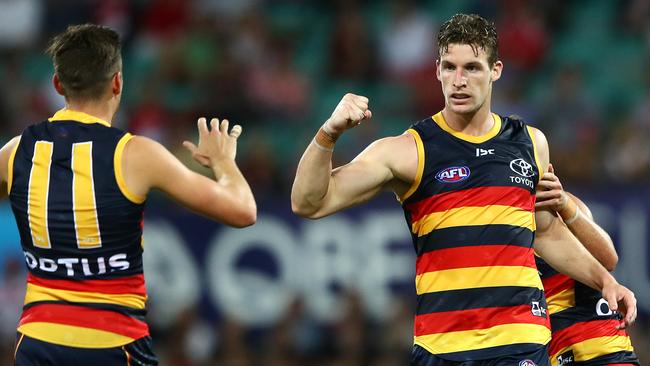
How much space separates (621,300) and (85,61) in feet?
10.6

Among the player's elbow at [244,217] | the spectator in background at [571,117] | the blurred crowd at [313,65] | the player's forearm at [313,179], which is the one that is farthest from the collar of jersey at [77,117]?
the spectator in background at [571,117]

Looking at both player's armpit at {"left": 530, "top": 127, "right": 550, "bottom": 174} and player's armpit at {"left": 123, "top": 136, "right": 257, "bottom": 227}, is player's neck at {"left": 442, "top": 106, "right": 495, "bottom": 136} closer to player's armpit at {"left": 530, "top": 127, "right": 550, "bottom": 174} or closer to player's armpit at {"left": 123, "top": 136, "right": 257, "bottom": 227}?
player's armpit at {"left": 530, "top": 127, "right": 550, "bottom": 174}

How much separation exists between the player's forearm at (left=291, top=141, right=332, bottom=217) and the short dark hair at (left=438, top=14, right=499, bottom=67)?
97 centimetres

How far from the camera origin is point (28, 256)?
5438mm

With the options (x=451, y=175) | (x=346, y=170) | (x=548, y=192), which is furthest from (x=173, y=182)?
(x=548, y=192)

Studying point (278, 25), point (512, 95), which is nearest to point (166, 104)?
point (278, 25)

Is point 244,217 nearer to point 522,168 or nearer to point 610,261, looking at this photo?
point 522,168

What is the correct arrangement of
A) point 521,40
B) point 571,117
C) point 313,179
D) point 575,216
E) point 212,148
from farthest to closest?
point 521,40 < point 571,117 < point 575,216 < point 313,179 < point 212,148

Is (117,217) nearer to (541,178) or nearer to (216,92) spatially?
(541,178)

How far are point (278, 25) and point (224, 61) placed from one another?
3.63 feet

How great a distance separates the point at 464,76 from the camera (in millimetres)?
6152

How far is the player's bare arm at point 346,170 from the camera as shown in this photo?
5750 millimetres

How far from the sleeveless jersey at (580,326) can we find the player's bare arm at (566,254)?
29 centimetres

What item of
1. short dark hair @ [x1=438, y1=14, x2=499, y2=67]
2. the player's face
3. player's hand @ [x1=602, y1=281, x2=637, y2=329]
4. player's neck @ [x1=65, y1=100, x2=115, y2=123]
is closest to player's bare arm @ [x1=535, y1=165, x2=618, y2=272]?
player's hand @ [x1=602, y1=281, x2=637, y2=329]
